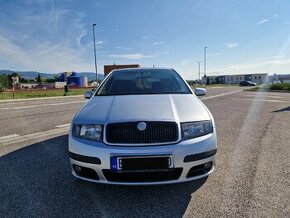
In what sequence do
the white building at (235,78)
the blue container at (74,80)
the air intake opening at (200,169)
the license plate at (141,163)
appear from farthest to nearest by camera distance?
the white building at (235,78), the blue container at (74,80), the air intake opening at (200,169), the license plate at (141,163)

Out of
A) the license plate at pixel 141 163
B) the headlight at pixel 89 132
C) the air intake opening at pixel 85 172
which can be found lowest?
the air intake opening at pixel 85 172

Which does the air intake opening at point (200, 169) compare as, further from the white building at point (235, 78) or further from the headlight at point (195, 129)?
the white building at point (235, 78)

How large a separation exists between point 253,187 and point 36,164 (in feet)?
10.4

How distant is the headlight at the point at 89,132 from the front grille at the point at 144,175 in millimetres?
388

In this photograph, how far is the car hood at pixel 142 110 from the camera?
310cm

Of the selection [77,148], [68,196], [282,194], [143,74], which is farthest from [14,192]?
[282,194]

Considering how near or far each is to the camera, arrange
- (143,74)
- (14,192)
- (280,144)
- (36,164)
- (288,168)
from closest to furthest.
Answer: (14,192) < (288,168) < (36,164) < (143,74) < (280,144)

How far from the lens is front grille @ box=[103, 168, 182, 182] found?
291cm

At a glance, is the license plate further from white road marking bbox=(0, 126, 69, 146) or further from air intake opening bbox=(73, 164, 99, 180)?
white road marking bbox=(0, 126, 69, 146)

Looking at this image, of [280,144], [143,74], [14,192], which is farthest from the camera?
[280,144]

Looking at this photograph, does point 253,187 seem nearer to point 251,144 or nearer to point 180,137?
point 180,137

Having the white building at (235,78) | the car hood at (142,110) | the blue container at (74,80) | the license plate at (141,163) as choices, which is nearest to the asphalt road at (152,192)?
the license plate at (141,163)

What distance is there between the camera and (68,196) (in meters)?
3.23

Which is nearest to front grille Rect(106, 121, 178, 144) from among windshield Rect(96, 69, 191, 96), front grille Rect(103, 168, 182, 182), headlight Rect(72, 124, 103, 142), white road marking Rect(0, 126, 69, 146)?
headlight Rect(72, 124, 103, 142)
